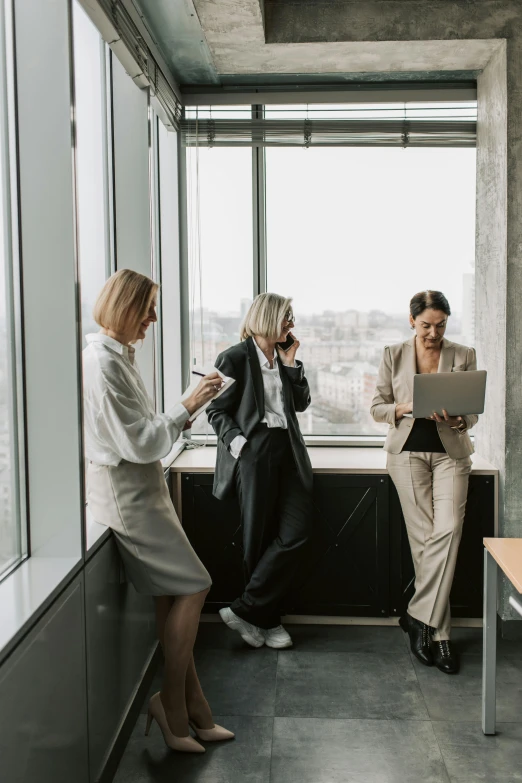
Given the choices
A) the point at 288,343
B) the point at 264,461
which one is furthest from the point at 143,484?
the point at 288,343

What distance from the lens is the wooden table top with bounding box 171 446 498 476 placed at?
12.5 ft

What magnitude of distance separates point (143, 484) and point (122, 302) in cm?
64

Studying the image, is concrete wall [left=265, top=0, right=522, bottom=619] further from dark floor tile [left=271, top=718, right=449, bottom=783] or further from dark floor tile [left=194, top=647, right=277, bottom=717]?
dark floor tile [left=194, top=647, right=277, bottom=717]

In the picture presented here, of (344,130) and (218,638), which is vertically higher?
(344,130)

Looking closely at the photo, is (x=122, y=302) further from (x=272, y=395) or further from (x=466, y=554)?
(x=466, y=554)

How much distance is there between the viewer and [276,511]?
11.9ft

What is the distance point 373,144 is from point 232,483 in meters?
2.31

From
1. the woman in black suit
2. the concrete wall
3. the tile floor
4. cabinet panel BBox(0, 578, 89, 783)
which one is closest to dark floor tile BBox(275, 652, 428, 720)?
the tile floor

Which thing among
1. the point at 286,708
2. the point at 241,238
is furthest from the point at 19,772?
the point at 241,238

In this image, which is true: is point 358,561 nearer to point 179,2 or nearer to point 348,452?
point 348,452

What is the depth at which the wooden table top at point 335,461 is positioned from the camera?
381 cm

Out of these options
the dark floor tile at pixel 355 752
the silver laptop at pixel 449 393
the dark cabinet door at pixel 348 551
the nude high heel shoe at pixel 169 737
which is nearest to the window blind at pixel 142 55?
the silver laptop at pixel 449 393

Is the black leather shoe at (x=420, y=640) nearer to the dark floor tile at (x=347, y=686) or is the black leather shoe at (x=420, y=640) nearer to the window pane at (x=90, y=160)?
the dark floor tile at (x=347, y=686)

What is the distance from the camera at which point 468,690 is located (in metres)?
3.15
